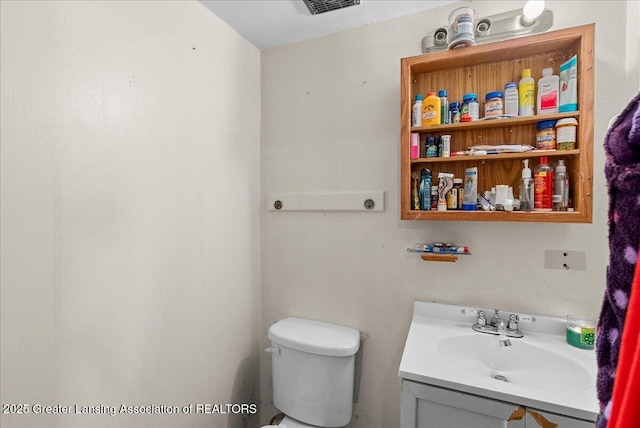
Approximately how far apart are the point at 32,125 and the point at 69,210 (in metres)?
0.24

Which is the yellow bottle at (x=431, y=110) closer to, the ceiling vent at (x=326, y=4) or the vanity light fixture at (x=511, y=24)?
the vanity light fixture at (x=511, y=24)

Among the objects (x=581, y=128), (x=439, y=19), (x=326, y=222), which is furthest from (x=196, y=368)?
(x=439, y=19)

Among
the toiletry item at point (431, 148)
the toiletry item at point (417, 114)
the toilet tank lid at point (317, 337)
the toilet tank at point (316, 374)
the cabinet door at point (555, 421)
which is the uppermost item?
the toiletry item at point (417, 114)

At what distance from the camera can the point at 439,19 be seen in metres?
1.36

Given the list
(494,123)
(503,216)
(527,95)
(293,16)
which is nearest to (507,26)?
(527,95)

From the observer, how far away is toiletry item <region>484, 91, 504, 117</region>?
1.19 metres

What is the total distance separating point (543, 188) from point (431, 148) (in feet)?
1.44

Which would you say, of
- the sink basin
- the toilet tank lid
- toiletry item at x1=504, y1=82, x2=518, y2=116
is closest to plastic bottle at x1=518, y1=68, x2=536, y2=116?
toiletry item at x1=504, y1=82, x2=518, y2=116

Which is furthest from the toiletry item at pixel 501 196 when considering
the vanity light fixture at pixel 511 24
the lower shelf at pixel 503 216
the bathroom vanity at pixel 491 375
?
the vanity light fixture at pixel 511 24

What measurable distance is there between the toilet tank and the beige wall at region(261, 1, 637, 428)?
7.1 inches

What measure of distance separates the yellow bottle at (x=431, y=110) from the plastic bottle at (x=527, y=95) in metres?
0.30

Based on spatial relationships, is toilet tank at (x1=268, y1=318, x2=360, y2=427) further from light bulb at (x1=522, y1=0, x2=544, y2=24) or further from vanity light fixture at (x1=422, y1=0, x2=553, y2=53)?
light bulb at (x1=522, y1=0, x2=544, y2=24)

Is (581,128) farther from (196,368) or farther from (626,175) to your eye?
(196,368)

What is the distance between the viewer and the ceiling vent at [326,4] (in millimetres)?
1309
